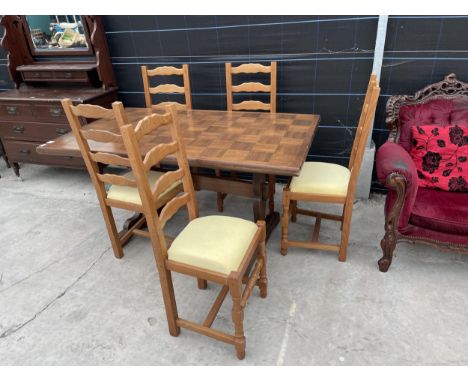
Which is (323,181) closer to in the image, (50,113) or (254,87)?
(254,87)

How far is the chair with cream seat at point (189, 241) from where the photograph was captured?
131cm

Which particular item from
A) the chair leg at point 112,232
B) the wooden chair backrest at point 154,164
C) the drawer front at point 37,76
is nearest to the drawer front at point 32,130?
the drawer front at point 37,76

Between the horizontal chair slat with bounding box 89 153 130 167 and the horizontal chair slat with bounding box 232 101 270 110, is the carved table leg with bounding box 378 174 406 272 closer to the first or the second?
the horizontal chair slat with bounding box 232 101 270 110

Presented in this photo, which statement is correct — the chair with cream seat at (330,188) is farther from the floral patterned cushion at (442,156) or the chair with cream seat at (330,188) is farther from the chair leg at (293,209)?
the floral patterned cushion at (442,156)

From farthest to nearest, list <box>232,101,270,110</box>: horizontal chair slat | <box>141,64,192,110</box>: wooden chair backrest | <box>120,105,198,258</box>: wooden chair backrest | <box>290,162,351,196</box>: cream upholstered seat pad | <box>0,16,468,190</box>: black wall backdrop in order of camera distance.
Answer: <box>141,64,192,110</box>: wooden chair backrest < <box>232,101,270,110</box>: horizontal chair slat < <box>0,16,468,190</box>: black wall backdrop < <box>290,162,351,196</box>: cream upholstered seat pad < <box>120,105,198,258</box>: wooden chair backrest

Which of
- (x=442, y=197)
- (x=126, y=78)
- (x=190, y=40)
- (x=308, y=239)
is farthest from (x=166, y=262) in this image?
(x=126, y=78)

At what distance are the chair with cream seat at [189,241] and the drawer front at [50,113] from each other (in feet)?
6.50

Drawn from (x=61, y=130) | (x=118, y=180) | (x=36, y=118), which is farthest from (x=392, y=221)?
(x=36, y=118)

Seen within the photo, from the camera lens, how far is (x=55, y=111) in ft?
9.73

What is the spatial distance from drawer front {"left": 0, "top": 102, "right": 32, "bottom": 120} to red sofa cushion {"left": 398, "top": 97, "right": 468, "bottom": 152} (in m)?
3.18

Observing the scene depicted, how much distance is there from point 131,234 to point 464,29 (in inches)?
105

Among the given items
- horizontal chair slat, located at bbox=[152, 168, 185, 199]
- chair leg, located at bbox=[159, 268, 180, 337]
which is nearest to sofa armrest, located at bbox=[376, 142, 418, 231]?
horizontal chair slat, located at bbox=[152, 168, 185, 199]

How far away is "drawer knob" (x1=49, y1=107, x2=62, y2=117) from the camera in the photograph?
2951mm

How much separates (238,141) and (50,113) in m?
2.04
